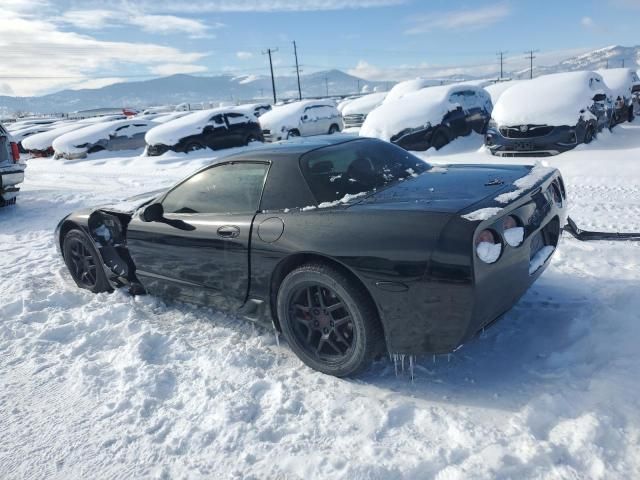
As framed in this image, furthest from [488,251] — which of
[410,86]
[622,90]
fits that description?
[410,86]

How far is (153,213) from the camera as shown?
3.65m

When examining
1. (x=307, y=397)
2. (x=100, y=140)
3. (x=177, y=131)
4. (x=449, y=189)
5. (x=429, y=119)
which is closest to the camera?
(x=307, y=397)

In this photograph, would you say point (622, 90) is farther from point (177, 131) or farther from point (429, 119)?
point (177, 131)

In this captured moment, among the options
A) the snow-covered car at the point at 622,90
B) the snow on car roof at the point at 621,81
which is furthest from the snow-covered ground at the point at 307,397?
the snow on car roof at the point at 621,81

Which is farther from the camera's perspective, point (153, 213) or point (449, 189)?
point (153, 213)

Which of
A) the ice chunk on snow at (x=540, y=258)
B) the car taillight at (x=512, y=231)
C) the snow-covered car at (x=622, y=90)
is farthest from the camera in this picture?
the snow-covered car at (x=622, y=90)

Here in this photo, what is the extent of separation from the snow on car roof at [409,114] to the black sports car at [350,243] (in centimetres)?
779

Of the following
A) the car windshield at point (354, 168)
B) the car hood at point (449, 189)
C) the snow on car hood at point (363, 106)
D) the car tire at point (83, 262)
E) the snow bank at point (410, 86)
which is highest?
the snow bank at point (410, 86)

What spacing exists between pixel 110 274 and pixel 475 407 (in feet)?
10.6

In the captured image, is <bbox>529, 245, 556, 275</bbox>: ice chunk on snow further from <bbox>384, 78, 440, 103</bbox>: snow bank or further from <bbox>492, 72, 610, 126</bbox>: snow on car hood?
<bbox>384, 78, 440, 103</bbox>: snow bank

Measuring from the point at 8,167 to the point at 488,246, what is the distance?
923 centimetres

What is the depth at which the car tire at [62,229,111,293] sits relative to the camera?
171 inches

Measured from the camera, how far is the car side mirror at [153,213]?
11.9 ft

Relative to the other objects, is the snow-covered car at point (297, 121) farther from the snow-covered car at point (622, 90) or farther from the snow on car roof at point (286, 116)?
the snow-covered car at point (622, 90)
